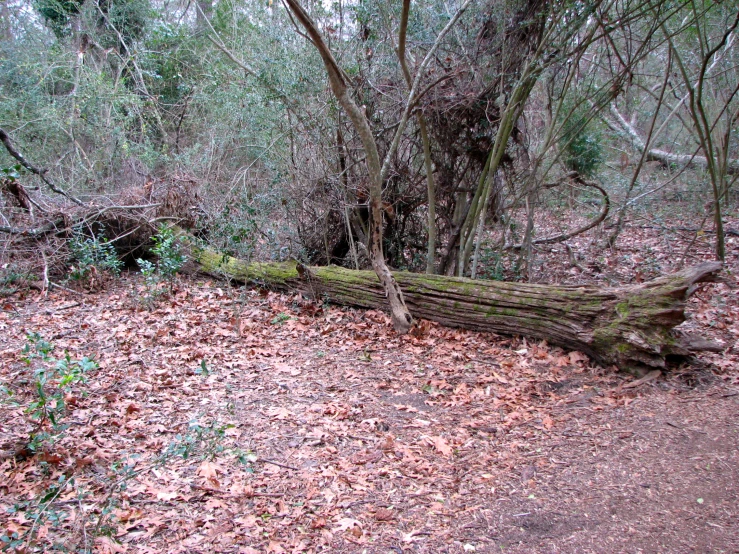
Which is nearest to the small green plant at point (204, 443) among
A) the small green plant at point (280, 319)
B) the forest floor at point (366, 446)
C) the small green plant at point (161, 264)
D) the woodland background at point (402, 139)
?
the forest floor at point (366, 446)

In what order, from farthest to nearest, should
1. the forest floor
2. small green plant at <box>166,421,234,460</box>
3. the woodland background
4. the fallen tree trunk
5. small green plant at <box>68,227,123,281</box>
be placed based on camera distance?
small green plant at <box>68,227,123,281</box>, the woodland background, the fallen tree trunk, small green plant at <box>166,421,234,460</box>, the forest floor

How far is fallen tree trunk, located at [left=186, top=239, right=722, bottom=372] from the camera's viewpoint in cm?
458

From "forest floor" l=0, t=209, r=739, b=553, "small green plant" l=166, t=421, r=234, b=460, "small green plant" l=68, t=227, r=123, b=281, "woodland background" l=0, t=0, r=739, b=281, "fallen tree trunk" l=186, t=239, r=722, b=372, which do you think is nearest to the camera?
"forest floor" l=0, t=209, r=739, b=553

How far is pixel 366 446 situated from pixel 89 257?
542 centimetres

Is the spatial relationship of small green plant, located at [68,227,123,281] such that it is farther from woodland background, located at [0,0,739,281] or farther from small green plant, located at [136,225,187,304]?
small green plant, located at [136,225,187,304]

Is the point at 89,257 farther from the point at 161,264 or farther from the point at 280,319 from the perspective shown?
the point at 280,319

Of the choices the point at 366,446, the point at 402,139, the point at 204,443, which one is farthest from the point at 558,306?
the point at 204,443

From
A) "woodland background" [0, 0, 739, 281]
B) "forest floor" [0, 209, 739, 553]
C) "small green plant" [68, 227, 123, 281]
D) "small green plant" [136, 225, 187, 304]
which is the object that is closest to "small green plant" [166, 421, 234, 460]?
"forest floor" [0, 209, 739, 553]

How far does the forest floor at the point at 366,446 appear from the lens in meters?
2.96

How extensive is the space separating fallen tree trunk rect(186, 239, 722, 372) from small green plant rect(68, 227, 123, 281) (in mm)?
2448

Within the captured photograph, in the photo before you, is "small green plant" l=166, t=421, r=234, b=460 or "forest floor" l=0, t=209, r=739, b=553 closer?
"forest floor" l=0, t=209, r=739, b=553

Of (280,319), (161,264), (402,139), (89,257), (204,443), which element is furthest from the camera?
(89,257)

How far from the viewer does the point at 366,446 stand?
12.8 feet

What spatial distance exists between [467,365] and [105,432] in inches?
125
